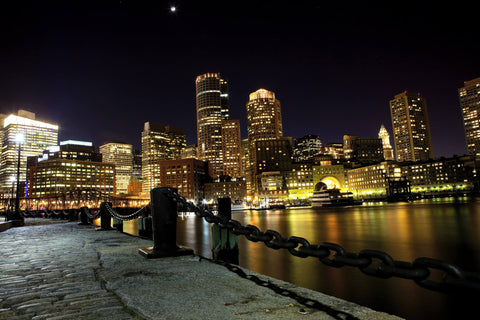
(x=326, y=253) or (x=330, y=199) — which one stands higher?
(x=326, y=253)

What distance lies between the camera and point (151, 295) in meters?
3.50

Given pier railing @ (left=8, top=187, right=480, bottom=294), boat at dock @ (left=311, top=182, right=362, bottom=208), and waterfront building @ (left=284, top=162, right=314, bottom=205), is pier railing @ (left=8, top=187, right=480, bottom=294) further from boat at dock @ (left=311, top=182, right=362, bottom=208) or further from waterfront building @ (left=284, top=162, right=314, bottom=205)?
waterfront building @ (left=284, top=162, right=314, bottom=205)

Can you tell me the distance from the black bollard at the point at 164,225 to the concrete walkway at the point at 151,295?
42 centimetres

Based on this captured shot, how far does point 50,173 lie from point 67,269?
685 feet

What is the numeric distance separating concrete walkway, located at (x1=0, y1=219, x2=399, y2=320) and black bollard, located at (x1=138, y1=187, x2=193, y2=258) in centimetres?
42

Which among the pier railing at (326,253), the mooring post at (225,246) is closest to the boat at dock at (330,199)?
the mooring post at (225,246)

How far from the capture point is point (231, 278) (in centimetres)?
426

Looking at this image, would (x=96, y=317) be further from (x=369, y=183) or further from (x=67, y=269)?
(x=369, y=183)

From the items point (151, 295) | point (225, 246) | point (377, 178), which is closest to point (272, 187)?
point (377, 178)

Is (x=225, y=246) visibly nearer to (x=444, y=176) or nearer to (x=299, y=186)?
(x=299, y=186)

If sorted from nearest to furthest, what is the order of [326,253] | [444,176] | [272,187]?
[326,253] < [444,176] < [272,187]

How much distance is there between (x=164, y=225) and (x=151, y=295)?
105 inches

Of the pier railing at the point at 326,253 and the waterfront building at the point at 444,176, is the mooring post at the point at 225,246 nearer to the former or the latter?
the pier railing at the point at 326,253

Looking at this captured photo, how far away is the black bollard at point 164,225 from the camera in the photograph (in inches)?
238
